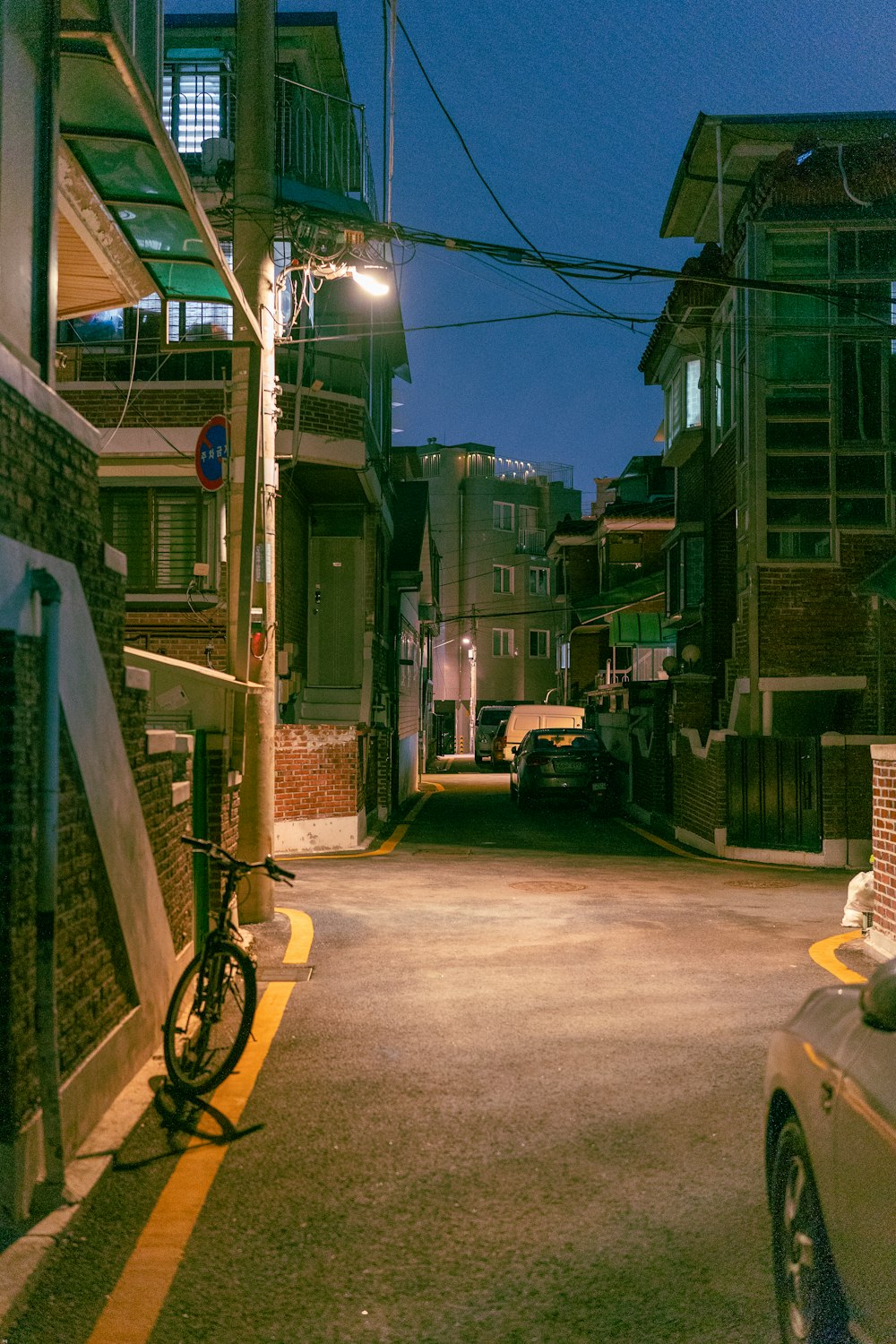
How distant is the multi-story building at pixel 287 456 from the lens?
16750mm

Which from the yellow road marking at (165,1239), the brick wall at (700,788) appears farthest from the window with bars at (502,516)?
the yellow road marking at (165,1239)

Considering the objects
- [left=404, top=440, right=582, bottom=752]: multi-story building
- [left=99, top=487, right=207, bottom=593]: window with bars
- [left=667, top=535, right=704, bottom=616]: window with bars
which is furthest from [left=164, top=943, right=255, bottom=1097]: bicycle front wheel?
[left=404, top=440, right=582, bottom=752]: multi-story building

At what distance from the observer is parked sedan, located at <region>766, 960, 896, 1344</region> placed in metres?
2.61

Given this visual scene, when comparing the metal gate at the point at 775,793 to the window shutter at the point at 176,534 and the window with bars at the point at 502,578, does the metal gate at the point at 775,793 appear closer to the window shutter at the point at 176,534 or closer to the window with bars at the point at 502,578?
the window shutter at the point at 176,534

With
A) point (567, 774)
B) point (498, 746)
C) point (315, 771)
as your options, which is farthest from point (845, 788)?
point (498, 746)

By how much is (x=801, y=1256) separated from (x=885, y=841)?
643 cm

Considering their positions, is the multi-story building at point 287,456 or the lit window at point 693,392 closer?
the multi-story building at point 287,456

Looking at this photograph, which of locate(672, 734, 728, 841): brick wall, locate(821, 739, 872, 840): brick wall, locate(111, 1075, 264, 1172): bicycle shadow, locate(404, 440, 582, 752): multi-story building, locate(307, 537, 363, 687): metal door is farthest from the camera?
locate(404, 440, 582, 752): multi-story building

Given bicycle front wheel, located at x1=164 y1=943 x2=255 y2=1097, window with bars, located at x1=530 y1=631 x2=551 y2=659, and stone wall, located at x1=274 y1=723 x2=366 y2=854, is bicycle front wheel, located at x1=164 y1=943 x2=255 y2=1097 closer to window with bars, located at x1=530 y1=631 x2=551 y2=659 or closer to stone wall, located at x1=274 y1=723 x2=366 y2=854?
stone wall, located at x1=274 y1=723 x2=366 y2=854

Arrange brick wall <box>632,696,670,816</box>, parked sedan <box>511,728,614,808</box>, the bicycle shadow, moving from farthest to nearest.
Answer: parked sedan <box>511,728,614,808</box>
brick wall <box>632,696,670,816</box>
the bicycle shadow

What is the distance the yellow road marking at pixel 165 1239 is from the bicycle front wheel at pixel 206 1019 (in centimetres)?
14

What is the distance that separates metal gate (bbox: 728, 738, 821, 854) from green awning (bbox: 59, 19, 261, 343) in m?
9.78

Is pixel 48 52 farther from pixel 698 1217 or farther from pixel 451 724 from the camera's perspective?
pixel 451 724

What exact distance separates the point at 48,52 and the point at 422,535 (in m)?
20.3
